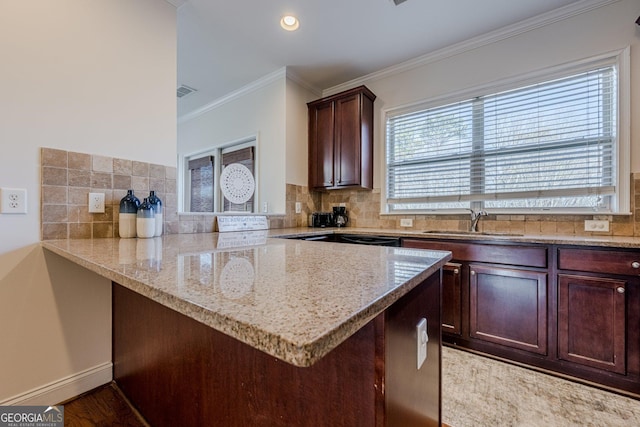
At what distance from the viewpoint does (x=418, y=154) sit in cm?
286

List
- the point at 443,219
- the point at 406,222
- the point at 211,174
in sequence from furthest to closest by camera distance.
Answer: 1. the point at 211,174
2. the point at 406,222
3. the point at 443,219

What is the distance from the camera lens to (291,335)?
343 millimetres

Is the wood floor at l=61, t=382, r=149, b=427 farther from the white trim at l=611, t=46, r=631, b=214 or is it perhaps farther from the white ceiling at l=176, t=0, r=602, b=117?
the white trim at l=611, t=46, r=631, b=214

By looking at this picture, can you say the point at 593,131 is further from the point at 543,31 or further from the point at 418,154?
the point at 418,154

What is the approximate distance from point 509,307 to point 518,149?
1.33m

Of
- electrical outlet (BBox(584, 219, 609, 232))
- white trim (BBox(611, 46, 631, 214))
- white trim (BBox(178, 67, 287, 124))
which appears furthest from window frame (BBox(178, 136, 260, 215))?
white trim (BBox(611, 46, 631, 214))

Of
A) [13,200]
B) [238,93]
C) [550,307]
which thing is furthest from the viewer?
[238,93]

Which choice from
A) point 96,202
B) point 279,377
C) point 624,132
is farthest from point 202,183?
point 624,132

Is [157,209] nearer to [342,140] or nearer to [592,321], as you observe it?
[342,140]

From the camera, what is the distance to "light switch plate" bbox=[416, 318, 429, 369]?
80 cm

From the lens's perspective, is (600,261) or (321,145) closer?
(600,261)

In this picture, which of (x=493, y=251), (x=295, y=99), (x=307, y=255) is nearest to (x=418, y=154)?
(x=493, y=251)

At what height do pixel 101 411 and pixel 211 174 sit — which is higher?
pixel 211 174

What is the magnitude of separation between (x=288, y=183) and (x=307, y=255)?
7.03ft
